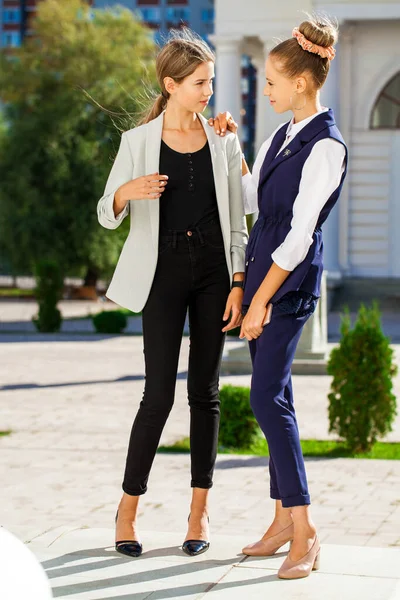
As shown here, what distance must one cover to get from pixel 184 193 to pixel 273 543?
1385 millimetres

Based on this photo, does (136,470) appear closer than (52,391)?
Yes

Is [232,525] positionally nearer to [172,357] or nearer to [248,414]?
[172,357]

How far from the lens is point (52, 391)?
40.7 feet

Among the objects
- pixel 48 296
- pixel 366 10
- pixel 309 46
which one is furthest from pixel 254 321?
pixel 366 10

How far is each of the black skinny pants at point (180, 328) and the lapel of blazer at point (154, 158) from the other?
0.07m

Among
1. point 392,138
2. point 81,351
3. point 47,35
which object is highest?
point 47,35

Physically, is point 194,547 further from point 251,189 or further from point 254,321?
point 251,189

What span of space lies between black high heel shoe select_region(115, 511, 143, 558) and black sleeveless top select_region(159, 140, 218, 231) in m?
1.23

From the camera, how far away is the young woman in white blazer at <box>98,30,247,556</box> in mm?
4609

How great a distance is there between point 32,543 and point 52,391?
24.7 ft

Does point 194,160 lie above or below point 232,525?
above

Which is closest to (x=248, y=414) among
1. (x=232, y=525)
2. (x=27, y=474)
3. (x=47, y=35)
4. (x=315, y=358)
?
(x=27, y=474)

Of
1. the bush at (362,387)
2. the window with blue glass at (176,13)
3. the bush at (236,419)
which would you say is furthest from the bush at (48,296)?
the window with blue glass at (176,13)

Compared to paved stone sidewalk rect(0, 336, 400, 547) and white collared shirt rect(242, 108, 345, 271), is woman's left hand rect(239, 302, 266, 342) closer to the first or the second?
white collared shirt rect(242, 108, 345, 271)
